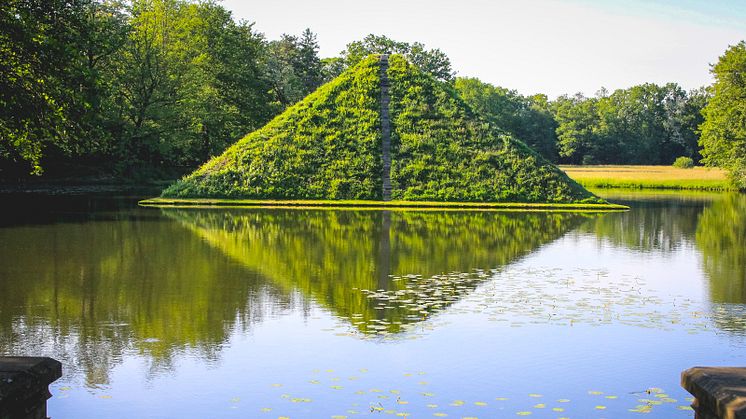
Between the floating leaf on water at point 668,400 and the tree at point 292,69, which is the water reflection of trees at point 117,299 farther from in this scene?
the tree at point 292,69

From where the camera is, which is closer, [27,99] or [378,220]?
[27,99]

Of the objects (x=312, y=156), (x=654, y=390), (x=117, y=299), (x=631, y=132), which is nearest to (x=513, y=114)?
(x=631, y=132)

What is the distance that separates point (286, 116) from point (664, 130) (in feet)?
233

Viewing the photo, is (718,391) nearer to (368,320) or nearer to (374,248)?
(368,320)

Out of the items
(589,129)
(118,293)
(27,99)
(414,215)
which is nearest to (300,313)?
(118,293)

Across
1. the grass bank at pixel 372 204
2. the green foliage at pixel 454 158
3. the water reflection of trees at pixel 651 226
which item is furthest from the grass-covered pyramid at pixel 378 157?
the water reflection of trees at pixel 651 226

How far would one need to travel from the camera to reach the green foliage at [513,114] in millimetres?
96094

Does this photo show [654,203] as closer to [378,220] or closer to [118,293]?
[378,220]

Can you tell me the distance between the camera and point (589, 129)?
10200 cm

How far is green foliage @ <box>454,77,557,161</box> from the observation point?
96.1 m

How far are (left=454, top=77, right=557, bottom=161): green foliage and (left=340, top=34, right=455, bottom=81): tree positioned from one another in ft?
41.9

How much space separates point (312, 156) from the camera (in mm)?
40062

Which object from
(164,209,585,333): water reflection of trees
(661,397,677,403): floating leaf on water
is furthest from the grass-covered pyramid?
(661,397,677,403): floating leaf on water

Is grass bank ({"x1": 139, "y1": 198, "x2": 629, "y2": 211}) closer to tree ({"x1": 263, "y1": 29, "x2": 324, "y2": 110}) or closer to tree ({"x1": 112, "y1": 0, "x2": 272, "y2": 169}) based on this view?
tree ({"x1": 112, "y1": 0, "x2": 272, "y2": 169})
